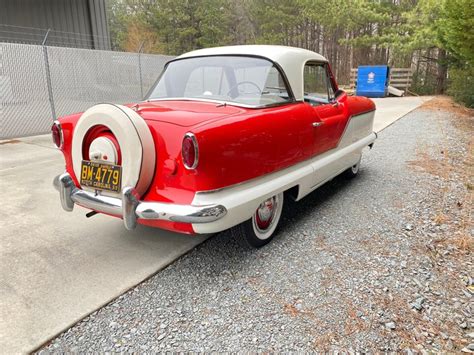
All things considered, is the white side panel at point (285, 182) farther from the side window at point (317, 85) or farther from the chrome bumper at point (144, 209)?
the side window at point (317, 85)

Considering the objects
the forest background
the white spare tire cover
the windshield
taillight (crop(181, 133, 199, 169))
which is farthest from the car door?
the forest background

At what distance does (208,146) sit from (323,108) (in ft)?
6.07

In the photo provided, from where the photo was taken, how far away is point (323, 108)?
3.72m

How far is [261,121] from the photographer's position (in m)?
2.70

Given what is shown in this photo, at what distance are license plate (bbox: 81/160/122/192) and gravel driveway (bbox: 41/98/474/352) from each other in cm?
75

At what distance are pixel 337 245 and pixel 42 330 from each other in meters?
2.26

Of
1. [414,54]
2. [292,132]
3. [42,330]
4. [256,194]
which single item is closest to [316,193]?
[292,132]

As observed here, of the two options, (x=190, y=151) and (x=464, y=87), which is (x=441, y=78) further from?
(x=190, y=151)

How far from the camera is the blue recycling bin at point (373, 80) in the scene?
17.3 meters

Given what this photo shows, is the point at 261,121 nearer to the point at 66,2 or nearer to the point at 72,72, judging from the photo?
the point at 72,72

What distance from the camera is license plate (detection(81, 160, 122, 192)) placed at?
2.55 metres

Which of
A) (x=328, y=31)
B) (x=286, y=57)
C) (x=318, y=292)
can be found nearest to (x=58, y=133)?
(x=286, y=57)

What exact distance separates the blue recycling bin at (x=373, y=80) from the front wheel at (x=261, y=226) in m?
16.4

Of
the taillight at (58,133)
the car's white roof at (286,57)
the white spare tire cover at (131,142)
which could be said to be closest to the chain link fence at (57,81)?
the taillight at (58,133)
